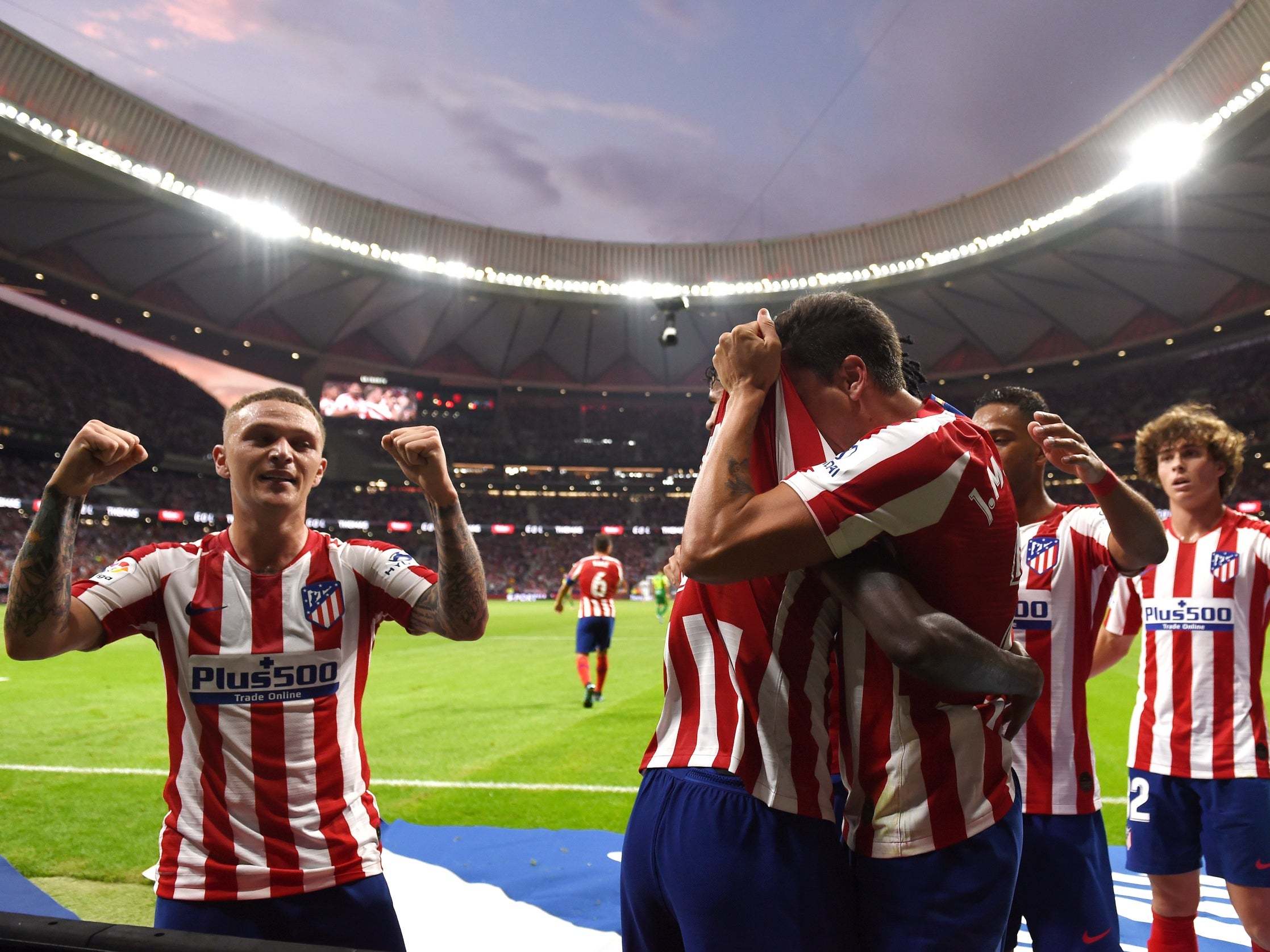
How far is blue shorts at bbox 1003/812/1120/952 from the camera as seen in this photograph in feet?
8.02

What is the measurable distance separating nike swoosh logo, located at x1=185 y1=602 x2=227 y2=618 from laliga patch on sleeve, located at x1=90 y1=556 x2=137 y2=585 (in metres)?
0.23

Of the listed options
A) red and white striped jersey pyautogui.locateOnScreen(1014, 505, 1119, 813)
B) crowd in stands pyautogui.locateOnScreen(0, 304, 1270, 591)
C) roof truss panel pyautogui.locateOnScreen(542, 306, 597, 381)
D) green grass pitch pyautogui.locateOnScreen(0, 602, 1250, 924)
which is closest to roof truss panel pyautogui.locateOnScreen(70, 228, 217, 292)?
crowd in stands pyautogui.locateOnScreen(0, 304, 1270, 591)

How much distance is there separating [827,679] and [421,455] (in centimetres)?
136

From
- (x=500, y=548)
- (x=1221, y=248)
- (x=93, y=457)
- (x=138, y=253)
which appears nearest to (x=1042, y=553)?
(x=93, y=457)

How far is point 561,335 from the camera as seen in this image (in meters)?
49.2

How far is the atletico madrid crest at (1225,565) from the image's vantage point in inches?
144

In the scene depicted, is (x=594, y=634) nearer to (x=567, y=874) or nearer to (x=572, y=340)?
(x=567, y=874)

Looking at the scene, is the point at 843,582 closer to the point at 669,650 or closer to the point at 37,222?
the point at 669,650

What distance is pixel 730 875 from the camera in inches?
56.6

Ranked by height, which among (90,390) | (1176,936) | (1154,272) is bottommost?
(1176,936)

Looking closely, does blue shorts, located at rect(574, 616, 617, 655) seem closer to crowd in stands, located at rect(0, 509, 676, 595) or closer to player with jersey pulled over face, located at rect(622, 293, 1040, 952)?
player with jersey pulled over face, located at rect(622, 293, 1040, 952)

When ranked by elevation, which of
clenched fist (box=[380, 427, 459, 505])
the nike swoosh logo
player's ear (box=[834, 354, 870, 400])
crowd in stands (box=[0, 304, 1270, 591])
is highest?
crowd in stands (box=[0, 304, 1270, 591])

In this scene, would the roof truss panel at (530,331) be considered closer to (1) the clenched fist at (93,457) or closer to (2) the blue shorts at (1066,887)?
(1) the clenched fist at (93,457)

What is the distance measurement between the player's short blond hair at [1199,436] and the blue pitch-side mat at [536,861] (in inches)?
136
